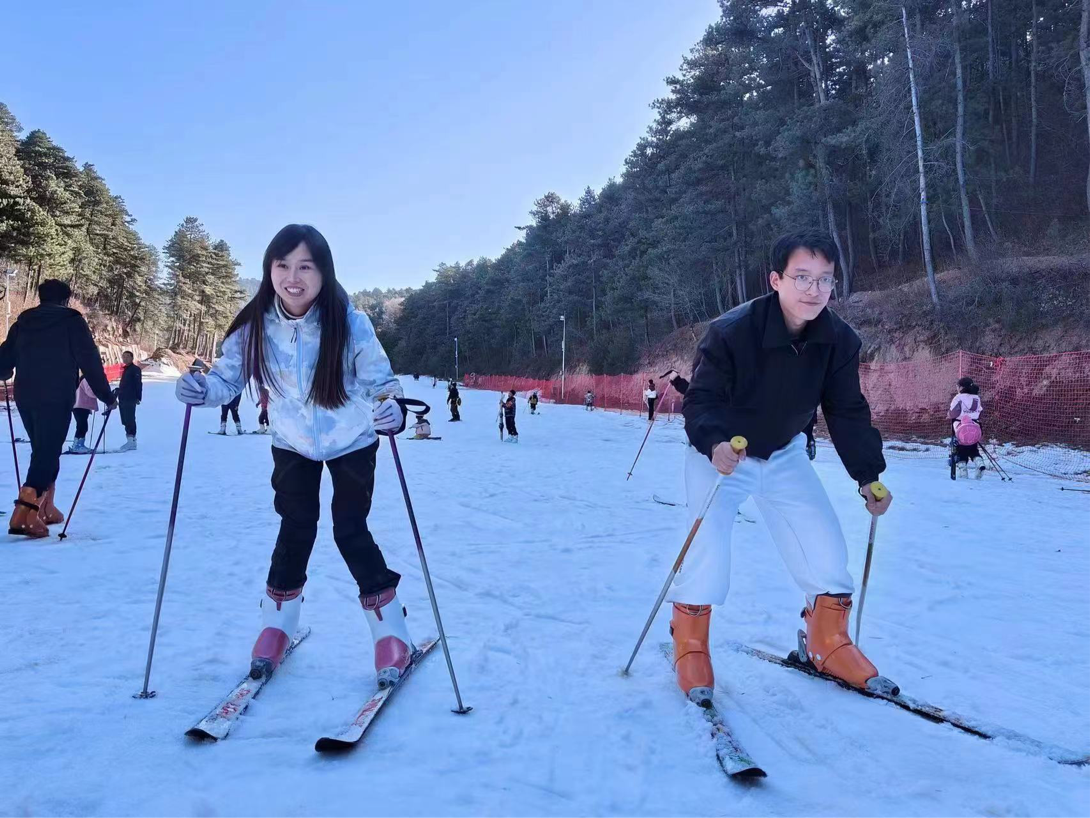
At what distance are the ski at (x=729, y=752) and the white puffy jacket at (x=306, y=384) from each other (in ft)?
5.61

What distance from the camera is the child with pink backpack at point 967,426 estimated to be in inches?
382

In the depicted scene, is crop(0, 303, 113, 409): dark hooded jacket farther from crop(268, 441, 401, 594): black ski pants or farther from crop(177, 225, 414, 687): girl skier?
crop(268, 441, 401, 594): black ski pants

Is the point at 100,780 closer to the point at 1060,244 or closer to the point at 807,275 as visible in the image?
the point at 807,275

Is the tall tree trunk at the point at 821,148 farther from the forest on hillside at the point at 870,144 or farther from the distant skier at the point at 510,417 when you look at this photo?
the distant skier at the point at 510,417

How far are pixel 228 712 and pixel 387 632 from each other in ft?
2.08

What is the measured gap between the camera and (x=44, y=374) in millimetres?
4750

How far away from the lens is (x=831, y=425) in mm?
2828

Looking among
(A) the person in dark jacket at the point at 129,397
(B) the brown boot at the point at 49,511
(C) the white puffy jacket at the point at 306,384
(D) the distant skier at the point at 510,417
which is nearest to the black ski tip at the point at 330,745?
(C) the white puffy jacket at the point at 306,384

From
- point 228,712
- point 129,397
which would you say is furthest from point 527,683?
point 129,397

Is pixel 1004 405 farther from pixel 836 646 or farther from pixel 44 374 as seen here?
pixel 44 374

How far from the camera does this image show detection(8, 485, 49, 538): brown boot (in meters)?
→ 4.82

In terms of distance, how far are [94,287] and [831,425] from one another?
66.4m

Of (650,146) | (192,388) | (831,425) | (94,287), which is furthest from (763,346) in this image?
(94,287)

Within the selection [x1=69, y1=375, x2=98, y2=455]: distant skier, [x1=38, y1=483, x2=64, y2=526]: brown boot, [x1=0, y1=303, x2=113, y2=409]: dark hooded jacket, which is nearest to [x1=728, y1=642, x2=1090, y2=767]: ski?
[x1=0, y1=303, x2=113, y2=409]: dark hooded jacket
